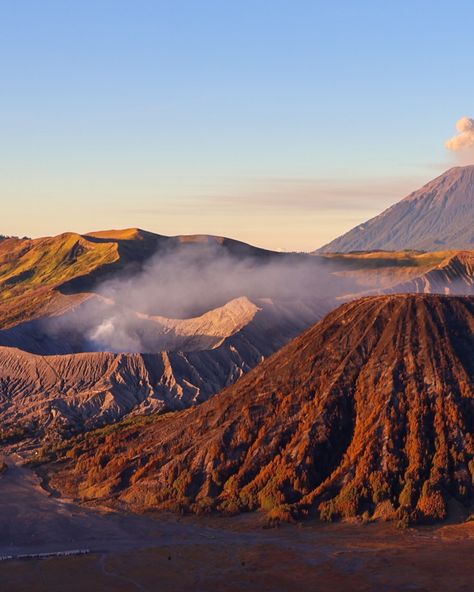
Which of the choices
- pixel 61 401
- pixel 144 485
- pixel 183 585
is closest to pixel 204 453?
pixel 144 485

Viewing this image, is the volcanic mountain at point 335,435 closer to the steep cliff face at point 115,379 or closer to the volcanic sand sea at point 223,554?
the volcanic sand sea at point 223,554

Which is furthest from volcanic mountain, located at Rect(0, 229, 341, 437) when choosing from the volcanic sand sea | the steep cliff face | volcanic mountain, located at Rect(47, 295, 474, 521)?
the volcanic sand sea

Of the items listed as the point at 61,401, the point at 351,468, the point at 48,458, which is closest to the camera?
the point at 351,468

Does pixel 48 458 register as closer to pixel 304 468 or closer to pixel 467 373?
pixel 304 468

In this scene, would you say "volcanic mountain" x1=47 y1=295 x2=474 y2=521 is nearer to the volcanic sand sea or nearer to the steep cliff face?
the volcanic sand sea

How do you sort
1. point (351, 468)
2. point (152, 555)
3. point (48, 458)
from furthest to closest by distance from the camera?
1. point (48, 458)
2. point (351, 468)
3. point (152, 555)

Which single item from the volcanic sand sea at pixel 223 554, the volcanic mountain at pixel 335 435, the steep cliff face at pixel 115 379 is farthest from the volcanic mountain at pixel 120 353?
the volcanic sand sea at pixel 223 554
